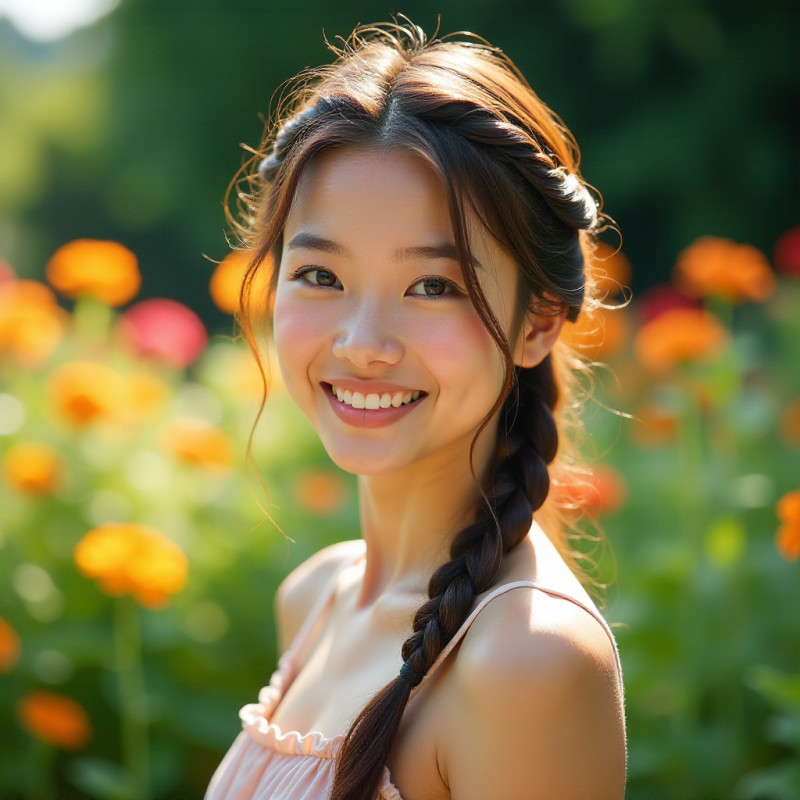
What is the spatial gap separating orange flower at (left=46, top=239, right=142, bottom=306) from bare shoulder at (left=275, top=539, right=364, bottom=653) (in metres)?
1.65

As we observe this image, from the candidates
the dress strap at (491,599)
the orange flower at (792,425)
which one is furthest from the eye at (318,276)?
the orange flower at (792,425)

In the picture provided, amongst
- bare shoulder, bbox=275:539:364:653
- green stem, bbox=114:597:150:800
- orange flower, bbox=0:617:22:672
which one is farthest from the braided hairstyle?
orange flower, bbox=0:617:22:672

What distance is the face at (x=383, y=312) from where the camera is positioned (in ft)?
4.05

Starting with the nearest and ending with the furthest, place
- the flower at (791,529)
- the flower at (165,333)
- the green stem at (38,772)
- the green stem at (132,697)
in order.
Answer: the flower at (791,529)
the green stem at (132,697)
the green stem at (38,772)
the flower at (165,333)

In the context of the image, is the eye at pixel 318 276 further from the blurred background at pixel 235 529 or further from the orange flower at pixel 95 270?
the orange flower at pixel 95 270

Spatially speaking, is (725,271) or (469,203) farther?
(725,271)

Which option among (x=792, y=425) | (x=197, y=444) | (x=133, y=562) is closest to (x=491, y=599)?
(x=133, y=562)

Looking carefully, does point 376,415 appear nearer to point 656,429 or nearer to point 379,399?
point 379,399

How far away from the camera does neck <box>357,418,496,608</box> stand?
144 cm

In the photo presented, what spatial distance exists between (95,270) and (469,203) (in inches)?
88.6

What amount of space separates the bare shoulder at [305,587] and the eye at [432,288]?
651 millimetres

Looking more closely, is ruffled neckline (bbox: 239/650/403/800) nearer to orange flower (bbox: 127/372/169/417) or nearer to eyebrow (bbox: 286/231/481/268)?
eyebrow (bbox: 286/231/481/268)

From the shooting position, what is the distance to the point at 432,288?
4.15 ft

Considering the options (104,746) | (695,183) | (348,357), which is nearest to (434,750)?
(348,357)
